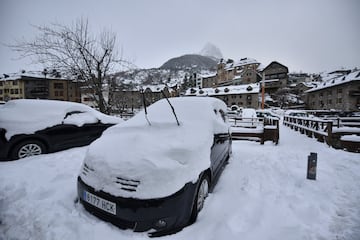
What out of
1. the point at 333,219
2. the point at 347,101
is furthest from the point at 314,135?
the point at 347,101

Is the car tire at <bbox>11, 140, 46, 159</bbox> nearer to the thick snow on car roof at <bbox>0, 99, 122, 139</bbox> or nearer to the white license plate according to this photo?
the thick snow on car roof at <bbox>0, 99, 122, 139</bbox>

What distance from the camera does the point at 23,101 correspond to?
4.67 meters

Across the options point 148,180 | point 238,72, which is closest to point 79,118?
point 148,180

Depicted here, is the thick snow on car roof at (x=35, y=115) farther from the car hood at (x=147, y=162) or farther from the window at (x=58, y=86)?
the window at (x=58, y=86)

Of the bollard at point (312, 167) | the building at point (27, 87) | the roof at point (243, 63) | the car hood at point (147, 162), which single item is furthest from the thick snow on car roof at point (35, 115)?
the roof at point (243, 63)

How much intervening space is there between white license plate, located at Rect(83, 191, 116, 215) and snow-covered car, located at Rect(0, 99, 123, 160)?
333cm

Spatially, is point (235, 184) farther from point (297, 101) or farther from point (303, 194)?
point (297, 101)

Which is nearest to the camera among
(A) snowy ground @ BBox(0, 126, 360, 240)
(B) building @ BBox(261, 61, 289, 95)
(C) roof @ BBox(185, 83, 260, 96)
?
(A) snowy ground @ BBox(0, 126, 360, 240)

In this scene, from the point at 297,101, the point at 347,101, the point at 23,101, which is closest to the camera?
the point at 23,101

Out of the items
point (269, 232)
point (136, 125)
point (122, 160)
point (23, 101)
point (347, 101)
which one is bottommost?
point (269, 232)

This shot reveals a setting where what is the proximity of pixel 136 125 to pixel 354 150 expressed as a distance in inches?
260

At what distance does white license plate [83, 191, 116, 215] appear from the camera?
186cm

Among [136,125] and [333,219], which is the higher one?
[136,125]

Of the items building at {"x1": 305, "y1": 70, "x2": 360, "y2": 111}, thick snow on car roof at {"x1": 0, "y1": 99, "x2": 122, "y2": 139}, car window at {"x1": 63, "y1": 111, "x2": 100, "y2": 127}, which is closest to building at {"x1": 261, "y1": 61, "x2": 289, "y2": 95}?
building at {"x1": 305, "y1": 70, "x2": 360, "y2": 111}
